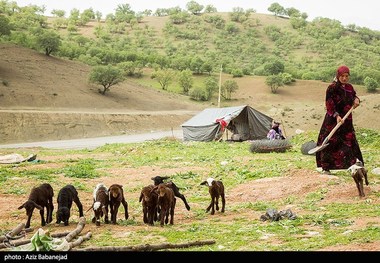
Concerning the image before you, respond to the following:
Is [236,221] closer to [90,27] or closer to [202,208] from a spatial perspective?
[202,208]

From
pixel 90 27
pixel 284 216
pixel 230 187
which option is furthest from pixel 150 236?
pixel 90 27

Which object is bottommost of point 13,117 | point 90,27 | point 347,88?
point 13,117

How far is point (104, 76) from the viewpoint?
58406 millimetres

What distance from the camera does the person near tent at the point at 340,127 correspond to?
10906 mm

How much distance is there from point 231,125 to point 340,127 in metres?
20.8

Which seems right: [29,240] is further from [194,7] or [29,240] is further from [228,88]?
[194,7]

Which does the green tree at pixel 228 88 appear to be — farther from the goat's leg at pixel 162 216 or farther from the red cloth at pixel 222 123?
the goat's leg at pixel 162 216

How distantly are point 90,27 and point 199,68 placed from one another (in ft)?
159

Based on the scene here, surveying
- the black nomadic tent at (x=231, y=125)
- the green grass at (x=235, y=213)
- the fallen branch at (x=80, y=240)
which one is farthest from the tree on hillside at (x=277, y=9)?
the fallen branch at (x=80, y=240)

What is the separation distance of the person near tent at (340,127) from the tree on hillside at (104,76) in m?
48.6

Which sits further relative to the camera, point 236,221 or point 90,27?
point 90,27

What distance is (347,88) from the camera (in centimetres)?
1110

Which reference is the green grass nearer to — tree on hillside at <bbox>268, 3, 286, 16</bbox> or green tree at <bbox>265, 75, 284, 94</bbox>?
green tree at <bbox>265, 75, 284, 94</bbox>

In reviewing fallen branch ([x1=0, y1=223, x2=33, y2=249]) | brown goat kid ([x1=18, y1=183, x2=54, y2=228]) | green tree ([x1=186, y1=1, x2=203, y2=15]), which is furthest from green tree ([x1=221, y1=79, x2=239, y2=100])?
green tree ([x1=186, y1=1, x2=203, y2=15])
